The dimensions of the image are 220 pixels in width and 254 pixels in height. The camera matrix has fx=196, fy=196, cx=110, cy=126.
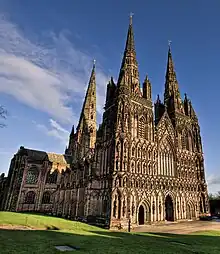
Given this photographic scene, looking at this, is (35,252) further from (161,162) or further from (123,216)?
(161,162)

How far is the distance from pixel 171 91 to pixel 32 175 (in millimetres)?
46063

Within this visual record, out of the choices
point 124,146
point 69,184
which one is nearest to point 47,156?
point 69,184

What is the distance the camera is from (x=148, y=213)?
Result: 34281 mm

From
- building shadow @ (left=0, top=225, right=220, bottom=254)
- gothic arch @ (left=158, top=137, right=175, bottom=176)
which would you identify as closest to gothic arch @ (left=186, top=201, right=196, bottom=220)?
gothic arch @ (left=158, top=137, right=175, bottom=176)

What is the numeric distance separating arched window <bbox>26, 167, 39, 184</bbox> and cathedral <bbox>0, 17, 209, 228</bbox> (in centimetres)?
19

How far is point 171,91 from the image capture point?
5391 cm

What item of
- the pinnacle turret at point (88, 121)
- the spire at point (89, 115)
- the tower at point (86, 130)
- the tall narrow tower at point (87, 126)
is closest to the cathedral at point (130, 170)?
the tower at point (86, 130)

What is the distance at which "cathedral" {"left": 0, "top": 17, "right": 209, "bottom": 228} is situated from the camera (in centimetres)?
3350

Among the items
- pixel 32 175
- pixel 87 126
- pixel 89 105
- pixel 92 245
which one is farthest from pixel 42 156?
pixel 92 245

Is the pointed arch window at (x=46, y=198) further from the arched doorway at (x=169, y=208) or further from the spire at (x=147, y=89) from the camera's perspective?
the spire at (x=147, y=89)

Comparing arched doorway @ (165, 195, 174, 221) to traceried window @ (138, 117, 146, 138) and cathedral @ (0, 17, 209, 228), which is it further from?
traceried window @ (138, 117, 146, 138)

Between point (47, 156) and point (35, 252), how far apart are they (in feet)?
174

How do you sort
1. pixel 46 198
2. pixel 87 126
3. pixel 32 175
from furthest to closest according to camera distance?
pixel 87 126 < pixel 32 175 < pixel 46 198

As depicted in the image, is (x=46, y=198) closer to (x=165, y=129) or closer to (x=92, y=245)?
(x=165, y=129)
